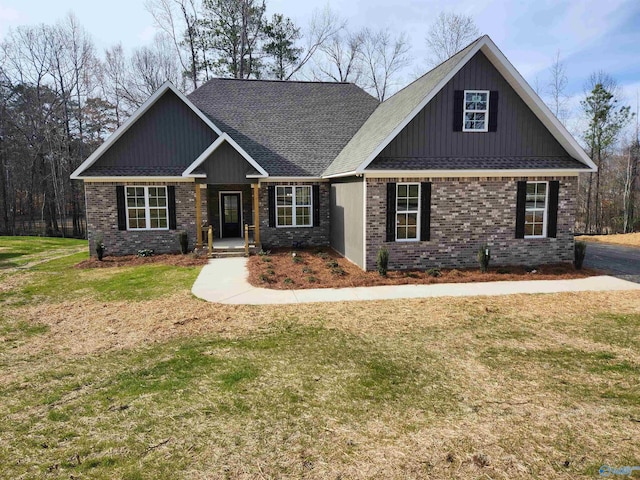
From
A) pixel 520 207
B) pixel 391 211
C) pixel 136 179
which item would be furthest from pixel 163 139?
pixel 520 207

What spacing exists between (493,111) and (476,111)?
0.53 meters

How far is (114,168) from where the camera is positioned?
15852 millimetres

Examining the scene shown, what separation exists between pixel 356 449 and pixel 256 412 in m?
1.30

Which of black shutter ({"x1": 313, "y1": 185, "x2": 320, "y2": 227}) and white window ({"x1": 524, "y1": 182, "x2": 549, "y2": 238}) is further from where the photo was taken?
black shutter ({"x1": 313, "y1": 185, "x2": 320, "y2": 227})

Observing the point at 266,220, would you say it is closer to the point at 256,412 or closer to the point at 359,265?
the point at 359,265

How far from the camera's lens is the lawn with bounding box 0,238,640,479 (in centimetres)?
399

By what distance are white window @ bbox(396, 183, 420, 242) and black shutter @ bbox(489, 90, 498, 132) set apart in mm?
3082

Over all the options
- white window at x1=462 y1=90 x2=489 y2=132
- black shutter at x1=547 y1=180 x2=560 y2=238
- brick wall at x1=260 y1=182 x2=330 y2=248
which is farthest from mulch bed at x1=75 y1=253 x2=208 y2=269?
black shutter at x1=547 y1=180 x2=560 y2=238

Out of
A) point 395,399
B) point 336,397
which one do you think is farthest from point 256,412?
point 395,399

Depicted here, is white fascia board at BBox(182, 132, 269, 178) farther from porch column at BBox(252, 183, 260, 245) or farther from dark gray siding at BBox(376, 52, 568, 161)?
dark gray siding at BBox(376, 52, 568, 161)

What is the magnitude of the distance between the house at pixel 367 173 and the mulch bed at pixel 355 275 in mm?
596

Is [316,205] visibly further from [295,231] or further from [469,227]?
[469,227]

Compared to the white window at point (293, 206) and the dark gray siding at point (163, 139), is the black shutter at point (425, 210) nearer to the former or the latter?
the white window at point (293, 206)

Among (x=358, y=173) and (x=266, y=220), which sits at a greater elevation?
(x=358, y=173)
